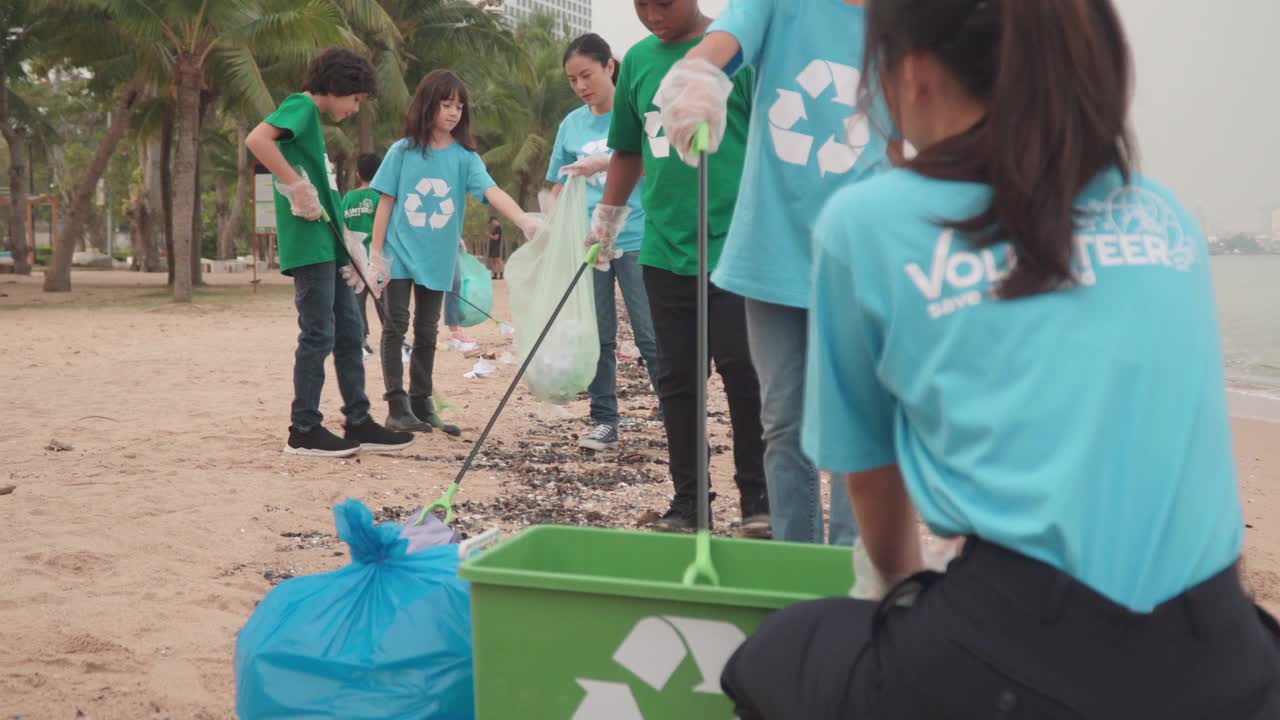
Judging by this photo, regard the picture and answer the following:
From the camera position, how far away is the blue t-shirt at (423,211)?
17.9ft

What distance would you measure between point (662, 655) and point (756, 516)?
5.98ft

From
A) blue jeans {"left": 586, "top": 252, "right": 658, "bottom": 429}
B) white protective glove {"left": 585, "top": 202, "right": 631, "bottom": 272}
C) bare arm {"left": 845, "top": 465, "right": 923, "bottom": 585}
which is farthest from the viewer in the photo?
blue jeans {"left": 586, "top": 252, "right": 658, "bottom": 429}

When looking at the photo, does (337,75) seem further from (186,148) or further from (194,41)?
(186,148)

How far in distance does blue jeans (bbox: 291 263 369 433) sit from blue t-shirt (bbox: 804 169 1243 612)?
369cm

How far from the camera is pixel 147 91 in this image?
24.0 metres

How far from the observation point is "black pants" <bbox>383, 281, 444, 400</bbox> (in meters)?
5.52

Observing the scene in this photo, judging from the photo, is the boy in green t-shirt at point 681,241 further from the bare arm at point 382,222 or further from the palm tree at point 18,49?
the palm tree at point 18,49

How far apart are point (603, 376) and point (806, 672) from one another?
13.8 feet

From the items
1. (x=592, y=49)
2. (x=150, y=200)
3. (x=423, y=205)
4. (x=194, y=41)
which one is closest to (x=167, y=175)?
(x=194, y=41)

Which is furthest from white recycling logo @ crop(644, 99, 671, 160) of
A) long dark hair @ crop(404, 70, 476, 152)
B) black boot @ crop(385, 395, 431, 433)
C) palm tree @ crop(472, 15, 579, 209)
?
palm tree @ crop(472, 15, 579, 209)

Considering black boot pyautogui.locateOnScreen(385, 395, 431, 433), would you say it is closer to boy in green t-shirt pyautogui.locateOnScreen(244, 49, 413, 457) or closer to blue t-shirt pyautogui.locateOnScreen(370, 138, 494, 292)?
boy in green t-shirt pyautogui.locateOnScreen(244, 49, 413, 457)

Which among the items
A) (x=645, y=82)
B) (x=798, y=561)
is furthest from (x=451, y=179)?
(x=798, y=561)

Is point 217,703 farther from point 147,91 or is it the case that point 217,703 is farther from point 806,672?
point 147,91

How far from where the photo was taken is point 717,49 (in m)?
2.48
